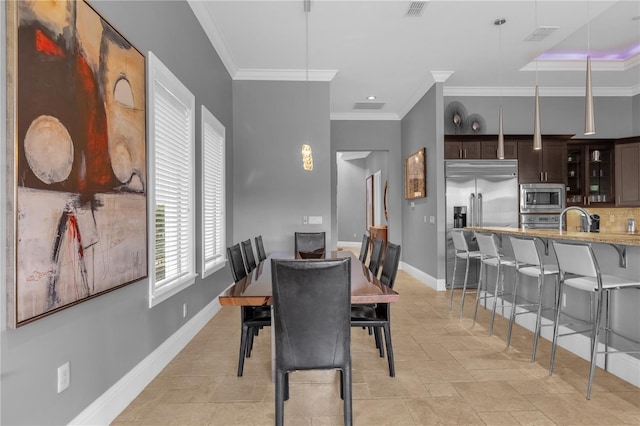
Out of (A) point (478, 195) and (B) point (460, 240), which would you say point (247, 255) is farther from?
(A) point (478, 195)

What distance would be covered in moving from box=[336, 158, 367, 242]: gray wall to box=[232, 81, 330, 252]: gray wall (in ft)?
23.7

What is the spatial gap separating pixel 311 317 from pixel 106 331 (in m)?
1.18

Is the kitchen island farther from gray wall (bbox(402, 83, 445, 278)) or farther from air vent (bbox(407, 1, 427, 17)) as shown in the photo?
gray wall (bbox(402, 83, 445, 278))

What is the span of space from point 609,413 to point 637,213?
5515 mm

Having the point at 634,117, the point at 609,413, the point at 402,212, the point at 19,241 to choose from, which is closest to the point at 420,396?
the point at 609,413

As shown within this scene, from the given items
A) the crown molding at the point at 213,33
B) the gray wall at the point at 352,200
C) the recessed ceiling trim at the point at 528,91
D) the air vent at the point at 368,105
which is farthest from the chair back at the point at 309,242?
the gray wall at the point at 352,200

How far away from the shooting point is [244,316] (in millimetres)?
2744

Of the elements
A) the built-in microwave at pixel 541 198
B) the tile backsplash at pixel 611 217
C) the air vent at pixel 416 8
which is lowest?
the tile backsplash at pixel 611 217

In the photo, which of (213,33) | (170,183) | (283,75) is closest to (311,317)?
(170,183)

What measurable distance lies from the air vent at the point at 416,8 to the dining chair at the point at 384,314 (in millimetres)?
2457

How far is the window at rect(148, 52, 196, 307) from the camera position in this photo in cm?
272

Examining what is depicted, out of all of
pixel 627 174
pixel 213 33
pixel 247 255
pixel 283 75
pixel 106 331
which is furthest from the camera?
pixel 627 174

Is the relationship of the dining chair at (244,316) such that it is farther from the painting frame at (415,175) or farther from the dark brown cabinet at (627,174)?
the dark brown cabinet at (627,174)

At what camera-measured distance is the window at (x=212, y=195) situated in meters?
4.11
